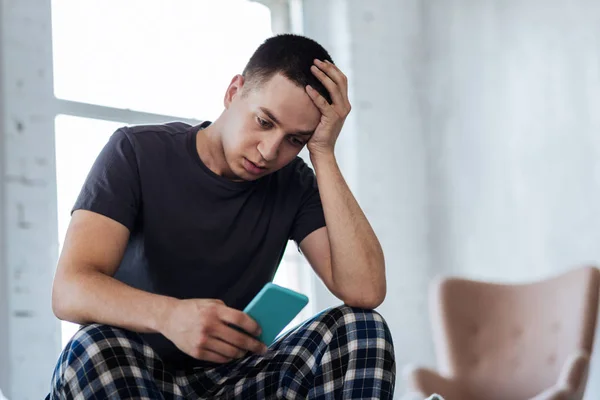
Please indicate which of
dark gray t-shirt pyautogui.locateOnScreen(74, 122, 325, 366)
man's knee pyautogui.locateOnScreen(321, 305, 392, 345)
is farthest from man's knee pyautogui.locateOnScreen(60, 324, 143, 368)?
man's knee pyautogui.locateOnScreen(321, 305, 392, 345)

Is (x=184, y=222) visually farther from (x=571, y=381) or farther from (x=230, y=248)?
(x=571, y=381)

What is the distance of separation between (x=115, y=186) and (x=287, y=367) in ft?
1.41

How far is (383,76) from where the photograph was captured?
12.2 ft

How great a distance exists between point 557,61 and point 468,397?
58.7 inches

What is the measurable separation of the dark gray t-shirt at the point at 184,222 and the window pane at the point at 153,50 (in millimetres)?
1418

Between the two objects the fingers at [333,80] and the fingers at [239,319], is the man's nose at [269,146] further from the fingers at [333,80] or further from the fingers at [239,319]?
the fingers at [239,319]

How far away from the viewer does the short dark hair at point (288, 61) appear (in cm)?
145

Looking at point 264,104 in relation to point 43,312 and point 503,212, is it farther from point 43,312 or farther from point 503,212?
point 503,212

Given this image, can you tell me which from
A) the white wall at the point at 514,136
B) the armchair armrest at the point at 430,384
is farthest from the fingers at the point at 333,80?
the white wall at the point at 514,136

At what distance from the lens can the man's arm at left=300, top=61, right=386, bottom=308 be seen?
4.75ft

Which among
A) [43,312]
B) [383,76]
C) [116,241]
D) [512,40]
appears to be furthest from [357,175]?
[116,241]

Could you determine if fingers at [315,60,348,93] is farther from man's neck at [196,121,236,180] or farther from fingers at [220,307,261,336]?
fingers at [220,307,261,336]

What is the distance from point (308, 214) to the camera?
5.11ft

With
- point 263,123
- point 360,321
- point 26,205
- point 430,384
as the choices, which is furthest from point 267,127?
point 430,384
